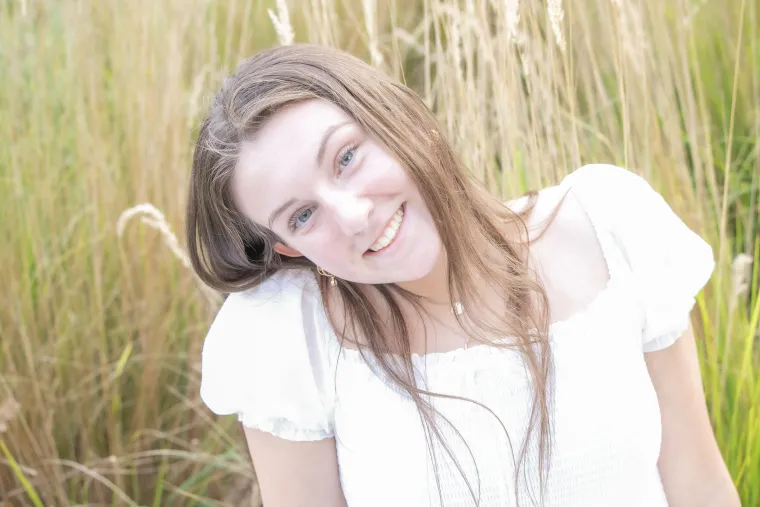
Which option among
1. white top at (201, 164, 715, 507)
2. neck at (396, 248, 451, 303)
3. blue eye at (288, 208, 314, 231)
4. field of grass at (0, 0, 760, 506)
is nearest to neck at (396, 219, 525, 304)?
neck at (396, 248, 451, 303)

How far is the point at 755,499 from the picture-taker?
1479mm

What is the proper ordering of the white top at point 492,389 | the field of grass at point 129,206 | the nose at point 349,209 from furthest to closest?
the field of grass at point 129,206 < the white top at point 492,389 < the nose at point 349,209

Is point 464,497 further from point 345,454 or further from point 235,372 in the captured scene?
point 235,372

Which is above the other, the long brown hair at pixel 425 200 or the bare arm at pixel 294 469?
the long brown hair at pixel 425 200

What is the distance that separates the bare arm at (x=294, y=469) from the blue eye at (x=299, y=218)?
32 centimetres

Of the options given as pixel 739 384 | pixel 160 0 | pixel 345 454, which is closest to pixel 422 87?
pixel 160 0

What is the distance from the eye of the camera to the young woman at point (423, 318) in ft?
3.65

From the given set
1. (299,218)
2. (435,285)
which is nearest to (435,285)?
(435,285)

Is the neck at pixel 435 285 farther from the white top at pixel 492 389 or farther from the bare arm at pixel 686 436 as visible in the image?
the bare arm at pixel 686 436

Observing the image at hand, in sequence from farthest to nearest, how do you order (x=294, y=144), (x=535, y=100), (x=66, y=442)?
(x=66, y=442) < (x=535, y=100) < (x=294, y=144)

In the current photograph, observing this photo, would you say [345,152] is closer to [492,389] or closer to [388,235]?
[388,235]

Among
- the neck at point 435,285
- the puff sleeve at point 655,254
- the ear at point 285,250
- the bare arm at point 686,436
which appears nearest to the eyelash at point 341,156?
the ear at point 285,250

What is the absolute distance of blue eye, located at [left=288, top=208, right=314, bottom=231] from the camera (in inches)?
44.1

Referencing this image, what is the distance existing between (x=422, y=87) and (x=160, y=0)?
2.88 feet
